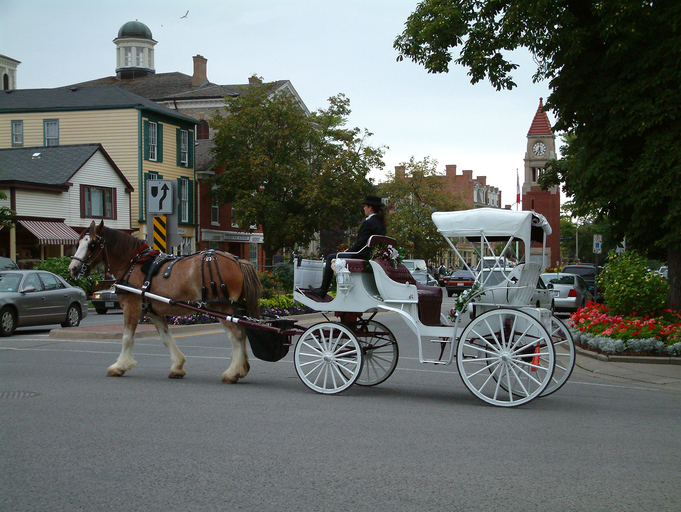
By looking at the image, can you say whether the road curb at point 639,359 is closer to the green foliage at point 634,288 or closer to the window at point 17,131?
the green foliage at point 634,288

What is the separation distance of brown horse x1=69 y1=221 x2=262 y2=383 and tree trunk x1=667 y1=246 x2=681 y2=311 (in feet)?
32.1

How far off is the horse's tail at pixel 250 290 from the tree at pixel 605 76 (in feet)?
25.3

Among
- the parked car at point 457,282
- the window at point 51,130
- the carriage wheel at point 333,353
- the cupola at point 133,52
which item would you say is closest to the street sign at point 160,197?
the carriage wheel at point 333,353

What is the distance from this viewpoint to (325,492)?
16.8ft

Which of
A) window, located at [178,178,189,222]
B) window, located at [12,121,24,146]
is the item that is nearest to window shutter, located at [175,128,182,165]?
window, located at [178,178,189,222]

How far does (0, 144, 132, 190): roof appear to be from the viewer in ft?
119

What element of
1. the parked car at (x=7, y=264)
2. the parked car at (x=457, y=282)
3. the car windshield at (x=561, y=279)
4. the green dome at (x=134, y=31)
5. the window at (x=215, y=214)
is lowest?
the parked car at (x=457, y=282)

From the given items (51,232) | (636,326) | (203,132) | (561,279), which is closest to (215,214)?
(203,132)

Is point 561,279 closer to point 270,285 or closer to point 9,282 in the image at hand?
point 270,285

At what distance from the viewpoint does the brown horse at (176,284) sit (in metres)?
9.95

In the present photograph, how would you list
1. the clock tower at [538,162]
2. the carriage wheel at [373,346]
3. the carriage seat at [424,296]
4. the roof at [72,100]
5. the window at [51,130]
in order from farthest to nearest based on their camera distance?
the clock tower at [538,162], the window at [51,130], the roof at [72,100], the carriage wheel at [373,346], the carriage seat at [424,296]

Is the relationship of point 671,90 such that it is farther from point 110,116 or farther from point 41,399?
point 110,116

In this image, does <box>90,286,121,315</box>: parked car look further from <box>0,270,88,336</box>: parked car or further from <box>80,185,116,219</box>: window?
<box>80,185,116,219</box>: window

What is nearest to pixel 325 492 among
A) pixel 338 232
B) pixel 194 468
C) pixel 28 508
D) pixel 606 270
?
pixel 194 468
